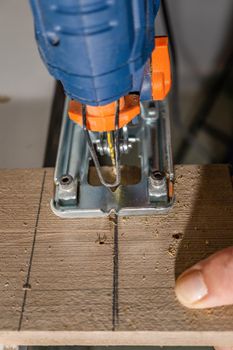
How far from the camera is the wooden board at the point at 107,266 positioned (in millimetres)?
486

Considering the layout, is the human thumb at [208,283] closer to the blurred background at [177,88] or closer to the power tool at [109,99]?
the power tool at [109,99]

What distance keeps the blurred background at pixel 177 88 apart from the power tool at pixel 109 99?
34 centimetres

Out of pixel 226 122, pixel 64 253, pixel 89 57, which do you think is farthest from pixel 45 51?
pixel 226 122


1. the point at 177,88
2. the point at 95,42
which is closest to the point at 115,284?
the point at 95,42

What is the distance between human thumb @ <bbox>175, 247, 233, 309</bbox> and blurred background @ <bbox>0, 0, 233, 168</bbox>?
1.86 ft

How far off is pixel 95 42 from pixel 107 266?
0.29 meters

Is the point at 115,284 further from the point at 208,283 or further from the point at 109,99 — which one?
the point at 109,99

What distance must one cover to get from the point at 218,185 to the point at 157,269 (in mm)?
166

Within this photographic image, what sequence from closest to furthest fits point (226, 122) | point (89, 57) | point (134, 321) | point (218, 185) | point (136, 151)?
point (89, 57), point (134, 321), point (218, 185), point (136, 151), point (226, 122)

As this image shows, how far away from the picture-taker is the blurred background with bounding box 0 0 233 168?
97 centimetres

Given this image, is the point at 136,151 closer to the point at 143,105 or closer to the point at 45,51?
the point at 143,105

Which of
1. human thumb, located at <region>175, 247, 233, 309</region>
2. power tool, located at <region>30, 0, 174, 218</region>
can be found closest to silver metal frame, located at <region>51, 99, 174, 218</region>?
power tool, located at <region>30, 0, 174, 218</region>

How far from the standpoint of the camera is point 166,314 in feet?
1.61

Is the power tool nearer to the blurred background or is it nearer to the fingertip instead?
the fingertip
